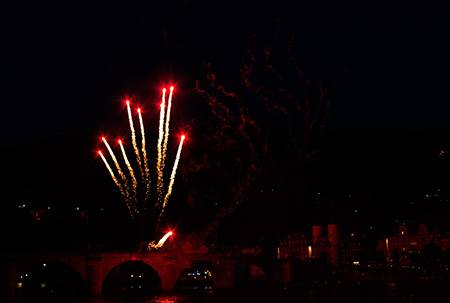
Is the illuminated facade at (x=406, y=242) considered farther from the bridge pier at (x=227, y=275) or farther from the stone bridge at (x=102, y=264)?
the stone bridge at (x=102, y=264)

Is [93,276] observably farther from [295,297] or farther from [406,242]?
[406,242]

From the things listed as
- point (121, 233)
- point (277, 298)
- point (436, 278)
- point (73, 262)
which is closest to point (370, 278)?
point (436, 278)

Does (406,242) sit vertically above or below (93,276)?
above

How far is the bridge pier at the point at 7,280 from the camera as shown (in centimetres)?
6681

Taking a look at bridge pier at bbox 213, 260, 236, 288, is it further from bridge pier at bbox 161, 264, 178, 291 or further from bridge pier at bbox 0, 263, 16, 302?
bridge pier at bbox 0, 263, 16, 302

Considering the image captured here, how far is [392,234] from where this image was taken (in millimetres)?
132000

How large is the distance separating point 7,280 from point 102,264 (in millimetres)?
13271

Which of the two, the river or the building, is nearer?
the river

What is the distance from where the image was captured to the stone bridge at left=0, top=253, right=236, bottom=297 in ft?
224

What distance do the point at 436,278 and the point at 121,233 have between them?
91692 millimetres

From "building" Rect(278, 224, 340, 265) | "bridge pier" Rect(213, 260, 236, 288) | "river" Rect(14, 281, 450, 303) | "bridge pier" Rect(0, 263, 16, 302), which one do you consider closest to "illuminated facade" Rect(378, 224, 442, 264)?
"building" Rect(278, 224, 340, 265)

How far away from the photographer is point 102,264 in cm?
7625

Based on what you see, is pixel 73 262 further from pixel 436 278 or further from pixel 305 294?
pixel 436 278

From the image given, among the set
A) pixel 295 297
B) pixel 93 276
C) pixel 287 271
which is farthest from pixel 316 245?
pixel 93 276
